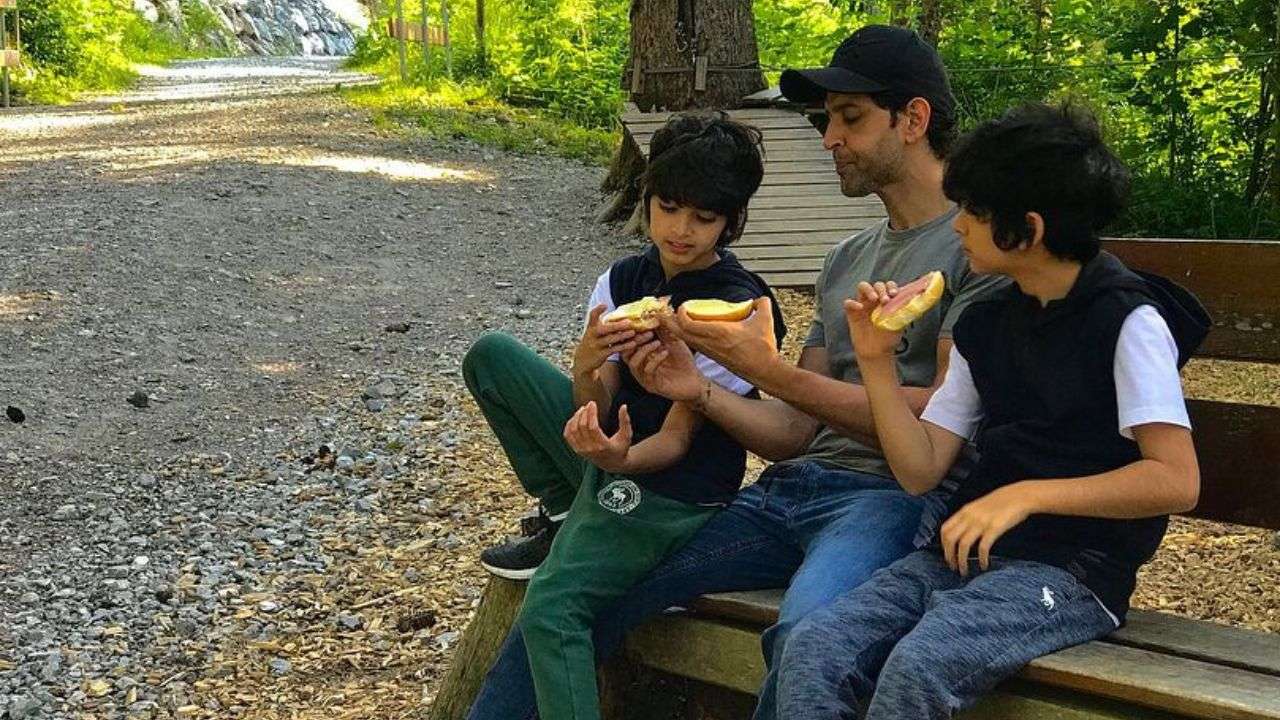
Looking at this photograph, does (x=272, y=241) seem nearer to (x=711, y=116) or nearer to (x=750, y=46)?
(x=750, y=46)

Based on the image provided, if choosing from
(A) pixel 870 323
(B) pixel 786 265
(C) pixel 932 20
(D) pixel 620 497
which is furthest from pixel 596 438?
(C) pixel 932 20

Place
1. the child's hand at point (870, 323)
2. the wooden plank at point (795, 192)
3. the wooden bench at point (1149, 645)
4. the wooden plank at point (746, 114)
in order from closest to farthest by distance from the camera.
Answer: the wooden bench at point (1149, 645) → the child's hand at point (870, 323) → the wooden plank at point (795, 192) → the wooden plank at point (746, 114)

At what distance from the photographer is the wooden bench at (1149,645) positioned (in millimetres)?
2506

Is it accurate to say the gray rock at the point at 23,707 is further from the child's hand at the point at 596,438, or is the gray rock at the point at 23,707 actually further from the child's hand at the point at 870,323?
the child's hand at the point at 870,323

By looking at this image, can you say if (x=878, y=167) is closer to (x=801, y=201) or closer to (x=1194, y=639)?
(x=1194, y=639)

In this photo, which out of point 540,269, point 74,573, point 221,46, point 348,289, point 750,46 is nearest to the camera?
point 74,573

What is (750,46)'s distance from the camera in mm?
11367

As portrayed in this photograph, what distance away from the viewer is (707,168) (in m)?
3.29

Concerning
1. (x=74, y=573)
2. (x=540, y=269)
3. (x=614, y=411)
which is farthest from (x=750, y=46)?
(x=614, y=411)

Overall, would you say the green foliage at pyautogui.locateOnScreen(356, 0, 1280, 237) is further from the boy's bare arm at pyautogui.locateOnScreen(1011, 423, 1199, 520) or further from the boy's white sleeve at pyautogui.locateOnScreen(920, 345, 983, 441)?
the boy's bare arm at pyautogui.locateOnScreen(1011, 423, 1199, 520)

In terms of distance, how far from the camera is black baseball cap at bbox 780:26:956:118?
10.7ft

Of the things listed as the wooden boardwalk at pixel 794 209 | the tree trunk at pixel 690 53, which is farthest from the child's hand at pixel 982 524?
the tree trunk at pixel 690 53

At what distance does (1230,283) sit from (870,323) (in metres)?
1.22

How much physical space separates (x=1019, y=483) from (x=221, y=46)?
47.9 meters
